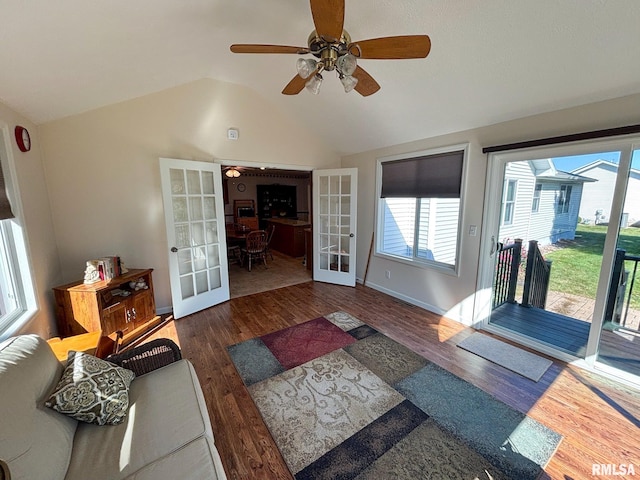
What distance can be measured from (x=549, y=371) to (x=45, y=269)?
189 inches

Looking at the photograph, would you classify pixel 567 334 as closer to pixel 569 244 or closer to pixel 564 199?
pixel 569 244

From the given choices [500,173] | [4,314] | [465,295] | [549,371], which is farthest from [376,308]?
[4,314]

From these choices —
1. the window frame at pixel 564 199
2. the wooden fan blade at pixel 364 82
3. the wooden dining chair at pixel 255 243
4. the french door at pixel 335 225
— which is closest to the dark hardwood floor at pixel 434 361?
the french door at pixel 335 225

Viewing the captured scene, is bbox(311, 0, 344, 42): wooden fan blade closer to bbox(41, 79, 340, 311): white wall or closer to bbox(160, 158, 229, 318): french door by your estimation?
bbox(160, 158, 229, 318): french door

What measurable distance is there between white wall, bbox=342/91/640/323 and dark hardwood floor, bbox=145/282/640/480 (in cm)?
31

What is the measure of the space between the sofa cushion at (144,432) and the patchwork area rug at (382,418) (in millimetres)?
620

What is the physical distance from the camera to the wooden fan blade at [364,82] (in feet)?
5.89

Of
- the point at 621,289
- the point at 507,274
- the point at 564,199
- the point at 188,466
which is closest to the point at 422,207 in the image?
the point at 507,274

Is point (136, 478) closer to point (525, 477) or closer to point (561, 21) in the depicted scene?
point (525, 477)

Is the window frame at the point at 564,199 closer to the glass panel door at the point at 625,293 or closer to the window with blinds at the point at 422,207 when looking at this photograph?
the glass panel door at the point at 625,293

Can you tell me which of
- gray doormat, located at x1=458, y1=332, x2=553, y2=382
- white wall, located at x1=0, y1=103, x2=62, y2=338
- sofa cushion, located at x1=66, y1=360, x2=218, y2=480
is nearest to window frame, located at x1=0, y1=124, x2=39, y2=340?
white wall, located at x1=0, y1=103, x2=62, y2=338

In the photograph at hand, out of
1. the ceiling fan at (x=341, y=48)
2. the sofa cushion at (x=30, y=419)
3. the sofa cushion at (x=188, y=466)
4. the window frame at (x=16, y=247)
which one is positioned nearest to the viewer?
the sofa cushion at (x=30, y=419)

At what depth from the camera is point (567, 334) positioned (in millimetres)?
2779

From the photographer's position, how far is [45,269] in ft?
8.10
